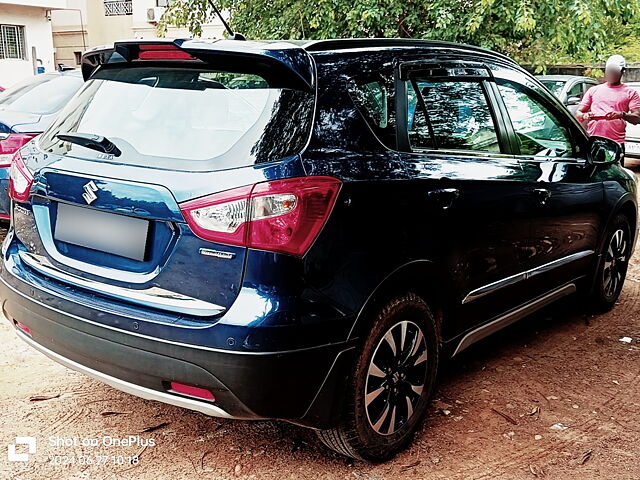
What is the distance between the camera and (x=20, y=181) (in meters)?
3.14

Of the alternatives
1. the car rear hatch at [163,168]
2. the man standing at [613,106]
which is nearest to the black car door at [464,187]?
the car rear hatch at [163,168]

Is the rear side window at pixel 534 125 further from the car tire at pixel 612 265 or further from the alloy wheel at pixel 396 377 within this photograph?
the alloy wheel at pixel 396 377

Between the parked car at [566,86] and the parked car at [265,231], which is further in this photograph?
the parked car at [566,86]

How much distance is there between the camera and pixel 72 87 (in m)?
7.41

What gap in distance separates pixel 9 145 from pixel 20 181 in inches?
129

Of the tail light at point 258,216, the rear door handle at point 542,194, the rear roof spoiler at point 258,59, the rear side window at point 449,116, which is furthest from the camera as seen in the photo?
the rear door handle at point 542,194

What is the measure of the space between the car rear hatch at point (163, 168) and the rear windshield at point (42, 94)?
4.26 metres

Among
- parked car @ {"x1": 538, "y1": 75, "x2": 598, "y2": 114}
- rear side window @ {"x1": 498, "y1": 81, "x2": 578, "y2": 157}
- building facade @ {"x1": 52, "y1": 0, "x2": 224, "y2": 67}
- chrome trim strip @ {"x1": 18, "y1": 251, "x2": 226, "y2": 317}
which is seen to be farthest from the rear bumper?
building facade @ {"x1": 52, "y1": 0, "x2": 224, "y2": 67}

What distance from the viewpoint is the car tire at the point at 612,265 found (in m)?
5.03

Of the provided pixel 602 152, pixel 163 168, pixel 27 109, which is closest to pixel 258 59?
pixel 163 168

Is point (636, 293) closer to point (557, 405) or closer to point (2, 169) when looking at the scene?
point (557, 405)

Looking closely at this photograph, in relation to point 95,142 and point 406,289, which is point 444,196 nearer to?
point 406,289

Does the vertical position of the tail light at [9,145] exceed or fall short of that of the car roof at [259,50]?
it falls short

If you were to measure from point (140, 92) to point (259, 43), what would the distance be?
557mm
